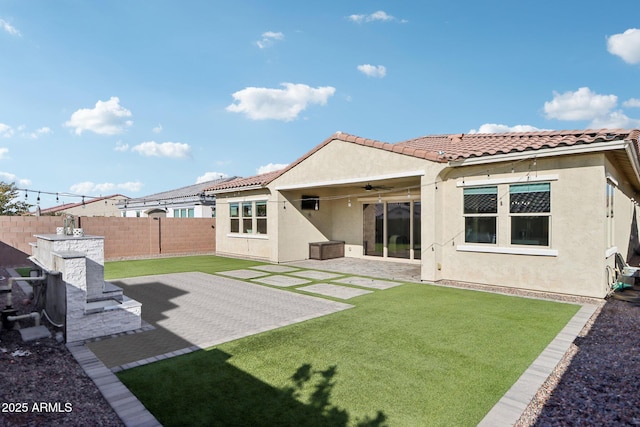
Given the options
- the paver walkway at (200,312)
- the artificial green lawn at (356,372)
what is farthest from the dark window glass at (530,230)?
the paver walkway at (200,312)

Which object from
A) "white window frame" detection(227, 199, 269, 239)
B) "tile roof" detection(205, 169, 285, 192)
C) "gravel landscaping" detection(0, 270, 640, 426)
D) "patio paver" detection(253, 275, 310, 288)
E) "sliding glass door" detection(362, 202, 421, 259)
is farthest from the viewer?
"white window frame" detection(227, 199, 269, 239)

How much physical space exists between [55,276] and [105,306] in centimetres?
100

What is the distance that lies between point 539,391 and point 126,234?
19210 millimetres

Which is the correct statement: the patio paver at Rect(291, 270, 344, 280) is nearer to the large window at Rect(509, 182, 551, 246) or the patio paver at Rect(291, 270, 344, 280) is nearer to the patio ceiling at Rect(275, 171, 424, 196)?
the patio ceiling at Rect(275, 171, 424, 196)

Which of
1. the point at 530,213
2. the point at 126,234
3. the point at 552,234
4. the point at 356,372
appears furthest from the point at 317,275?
the point at 126,234

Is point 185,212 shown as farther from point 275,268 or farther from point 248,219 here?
point 275,268

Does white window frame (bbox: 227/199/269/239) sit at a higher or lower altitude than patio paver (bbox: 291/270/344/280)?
higher

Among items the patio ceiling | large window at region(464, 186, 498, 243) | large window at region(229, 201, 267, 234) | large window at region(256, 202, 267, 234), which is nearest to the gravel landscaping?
large window at region(464, 186, 498, 243)

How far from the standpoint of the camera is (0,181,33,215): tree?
2806cm

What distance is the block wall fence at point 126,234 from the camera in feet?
49.9

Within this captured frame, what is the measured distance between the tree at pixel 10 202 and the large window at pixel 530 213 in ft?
115

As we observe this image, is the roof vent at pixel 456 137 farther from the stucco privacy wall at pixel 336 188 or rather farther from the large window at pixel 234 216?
the large window at pixel 234 216

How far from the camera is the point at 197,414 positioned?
3404mm

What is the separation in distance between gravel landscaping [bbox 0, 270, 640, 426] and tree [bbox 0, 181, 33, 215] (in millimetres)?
30474
